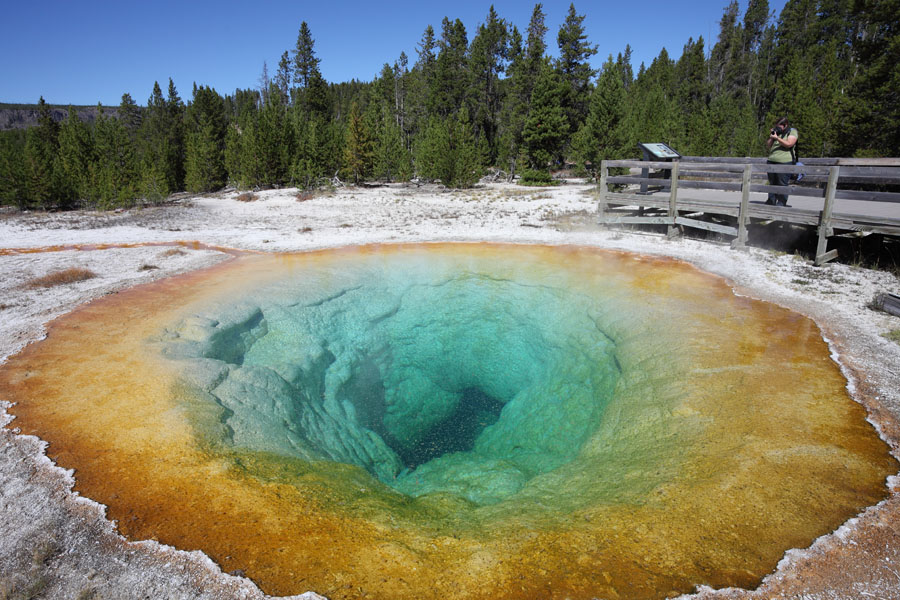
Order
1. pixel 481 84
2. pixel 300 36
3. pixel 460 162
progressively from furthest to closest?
pixel 300 36 → pixel 481 84 → pixel 460 162

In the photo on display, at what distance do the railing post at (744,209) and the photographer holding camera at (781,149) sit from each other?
525 mm

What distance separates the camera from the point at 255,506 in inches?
141

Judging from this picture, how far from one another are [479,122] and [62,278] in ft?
129

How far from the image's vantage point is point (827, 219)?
898 centimetres

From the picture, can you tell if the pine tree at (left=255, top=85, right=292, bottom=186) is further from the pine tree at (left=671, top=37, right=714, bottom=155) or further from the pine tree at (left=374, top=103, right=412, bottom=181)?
the pine tree at (left=671, top=37, right=714, bottom=155)

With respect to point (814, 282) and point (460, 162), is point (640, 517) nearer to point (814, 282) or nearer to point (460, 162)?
point (814, 282)

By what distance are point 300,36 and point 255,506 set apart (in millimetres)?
52749

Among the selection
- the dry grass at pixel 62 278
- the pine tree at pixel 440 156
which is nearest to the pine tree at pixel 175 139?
the pine tree at pixel 440 156

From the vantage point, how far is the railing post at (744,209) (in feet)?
33.6

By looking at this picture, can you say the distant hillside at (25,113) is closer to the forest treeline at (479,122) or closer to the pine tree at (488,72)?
the forest treeline at (479,122)

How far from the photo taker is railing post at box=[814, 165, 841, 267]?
28.6 ft

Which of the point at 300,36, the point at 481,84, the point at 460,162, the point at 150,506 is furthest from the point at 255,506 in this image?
the point at 300,36

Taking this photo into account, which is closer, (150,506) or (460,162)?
(150,506)

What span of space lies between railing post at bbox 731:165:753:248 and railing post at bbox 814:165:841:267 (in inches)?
59.8
